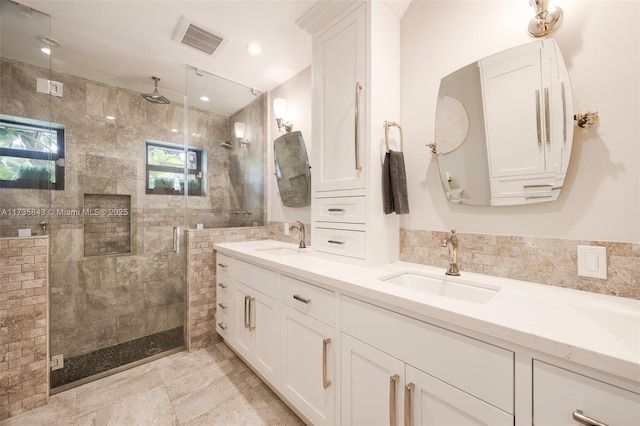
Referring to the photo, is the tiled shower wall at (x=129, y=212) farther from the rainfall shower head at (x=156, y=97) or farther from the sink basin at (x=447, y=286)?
the sink basin at (x=447, y=286)

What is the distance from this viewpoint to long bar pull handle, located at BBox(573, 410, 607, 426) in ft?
1.94

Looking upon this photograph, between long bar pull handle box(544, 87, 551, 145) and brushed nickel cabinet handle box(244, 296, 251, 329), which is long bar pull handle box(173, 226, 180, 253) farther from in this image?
long bar pull handle box(544, 87, 551, 145)

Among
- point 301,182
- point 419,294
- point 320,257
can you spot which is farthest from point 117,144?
point 419,294

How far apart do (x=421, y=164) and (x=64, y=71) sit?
2.85 m

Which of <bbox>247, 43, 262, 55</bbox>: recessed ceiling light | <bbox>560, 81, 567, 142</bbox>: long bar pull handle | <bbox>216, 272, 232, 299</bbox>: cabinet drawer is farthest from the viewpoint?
<bbox>216, 272, 232, 299</bbox>: cabinet drawer

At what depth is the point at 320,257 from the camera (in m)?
1.72

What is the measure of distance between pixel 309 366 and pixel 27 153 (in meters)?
2.29

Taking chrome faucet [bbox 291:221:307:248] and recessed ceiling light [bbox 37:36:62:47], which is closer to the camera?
recessed ceiling light [bbox 37:36:62:47]

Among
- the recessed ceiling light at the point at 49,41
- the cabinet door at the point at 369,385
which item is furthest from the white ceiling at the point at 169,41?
the cabinet door at the point at 369,385

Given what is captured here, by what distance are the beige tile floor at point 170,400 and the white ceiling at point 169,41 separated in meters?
2.34

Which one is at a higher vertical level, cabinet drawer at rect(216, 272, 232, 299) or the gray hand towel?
the gray hand towel

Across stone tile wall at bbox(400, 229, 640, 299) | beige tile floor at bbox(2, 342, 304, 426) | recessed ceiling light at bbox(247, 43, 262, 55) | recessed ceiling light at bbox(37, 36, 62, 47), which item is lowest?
beige tile floor at bbox(2, 342, 304, 426)

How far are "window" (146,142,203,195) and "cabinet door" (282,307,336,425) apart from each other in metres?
1.74

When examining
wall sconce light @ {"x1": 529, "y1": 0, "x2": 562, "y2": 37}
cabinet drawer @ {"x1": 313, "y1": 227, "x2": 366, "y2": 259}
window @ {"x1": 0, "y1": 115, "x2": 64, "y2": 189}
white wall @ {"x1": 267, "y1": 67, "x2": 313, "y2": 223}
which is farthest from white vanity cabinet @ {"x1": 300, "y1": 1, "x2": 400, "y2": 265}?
window @ {"x1": 0, "y1": 115, "x2": 64, "y2": 189}
